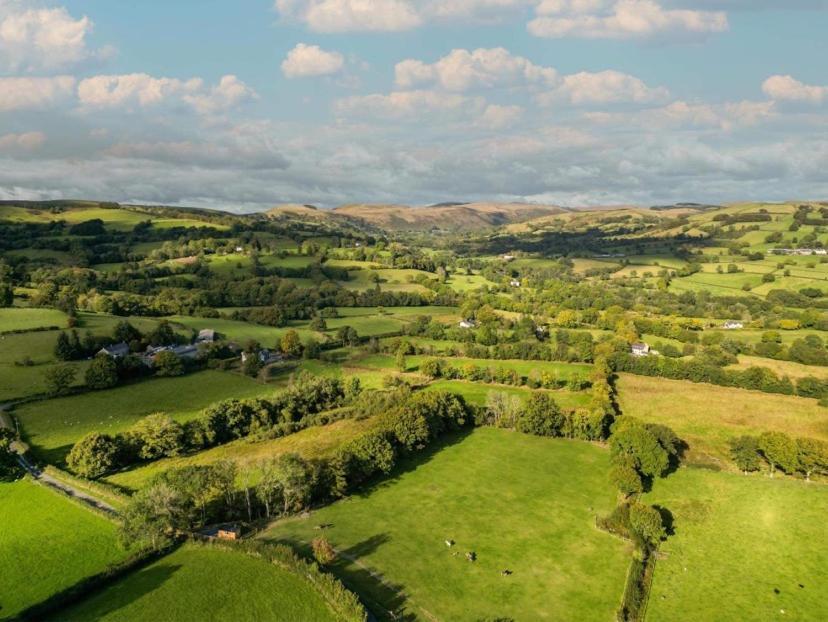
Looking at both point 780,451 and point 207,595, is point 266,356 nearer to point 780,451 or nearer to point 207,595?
point 207,595

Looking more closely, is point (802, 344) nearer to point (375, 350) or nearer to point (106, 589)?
point (375, 350)

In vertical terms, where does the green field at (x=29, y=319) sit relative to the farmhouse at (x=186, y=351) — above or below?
above

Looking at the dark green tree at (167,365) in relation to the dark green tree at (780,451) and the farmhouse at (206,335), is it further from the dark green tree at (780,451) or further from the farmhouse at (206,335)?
the dark green tree at (780,451)

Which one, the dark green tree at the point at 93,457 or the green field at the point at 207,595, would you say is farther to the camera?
the dark green tree at the point at 93,457

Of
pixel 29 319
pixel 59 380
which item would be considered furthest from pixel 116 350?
pixel 29 319

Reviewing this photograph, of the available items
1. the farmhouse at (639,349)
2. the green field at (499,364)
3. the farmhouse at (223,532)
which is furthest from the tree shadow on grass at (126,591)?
the farmhouse at (639,349)

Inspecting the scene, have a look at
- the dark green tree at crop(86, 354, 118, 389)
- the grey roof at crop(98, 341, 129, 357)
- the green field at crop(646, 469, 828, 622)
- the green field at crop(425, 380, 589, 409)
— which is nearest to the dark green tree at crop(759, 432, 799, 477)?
the green field at crop(646, 469, 828, 622)

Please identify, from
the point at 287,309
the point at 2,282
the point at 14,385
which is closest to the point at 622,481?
the point at 14,385

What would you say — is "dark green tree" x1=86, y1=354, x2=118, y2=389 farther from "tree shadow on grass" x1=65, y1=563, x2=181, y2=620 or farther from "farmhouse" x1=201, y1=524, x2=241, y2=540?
"tree shadow on grass" x1=65, y1=563, x2=181, y2=620
